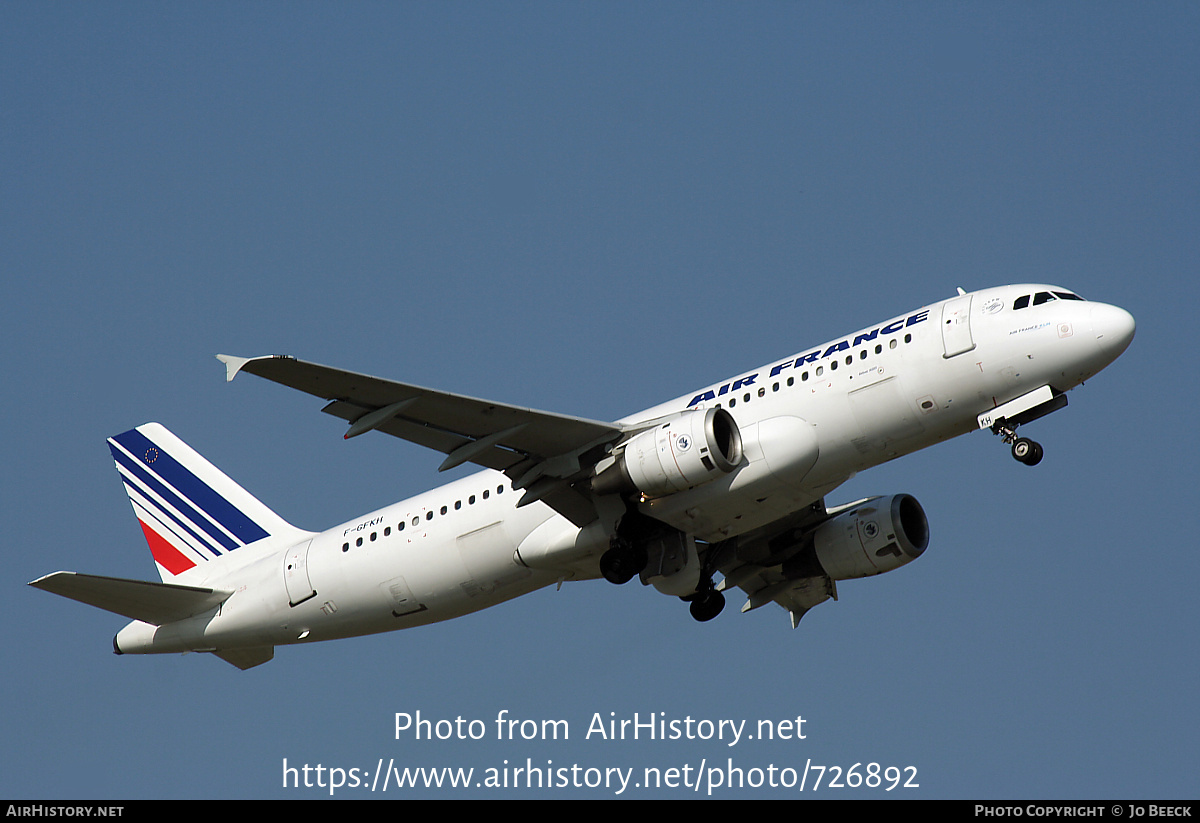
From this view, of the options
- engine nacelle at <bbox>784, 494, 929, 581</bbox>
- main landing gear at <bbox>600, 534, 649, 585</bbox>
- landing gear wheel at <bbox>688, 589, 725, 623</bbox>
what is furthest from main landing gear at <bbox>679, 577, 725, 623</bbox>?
main landing gear at <bbox>600, 534, 649, 585</bbox>

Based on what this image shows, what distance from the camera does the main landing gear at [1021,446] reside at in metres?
29.1

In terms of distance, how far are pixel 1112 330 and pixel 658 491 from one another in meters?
9.57

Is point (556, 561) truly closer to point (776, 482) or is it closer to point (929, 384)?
point (776, 482)

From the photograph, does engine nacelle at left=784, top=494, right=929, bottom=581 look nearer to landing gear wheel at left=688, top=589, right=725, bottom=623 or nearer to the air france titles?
landing gear wheel at left=688, top=589, right=725, bottom=623

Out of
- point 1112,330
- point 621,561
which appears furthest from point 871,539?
point 1112,330

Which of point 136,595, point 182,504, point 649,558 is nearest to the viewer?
point 649,558

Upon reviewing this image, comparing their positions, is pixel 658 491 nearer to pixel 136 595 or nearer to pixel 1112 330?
pixel 1112 330

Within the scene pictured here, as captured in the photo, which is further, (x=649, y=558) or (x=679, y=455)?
(x=649, y=558)

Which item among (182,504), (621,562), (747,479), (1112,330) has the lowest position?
(621,562)

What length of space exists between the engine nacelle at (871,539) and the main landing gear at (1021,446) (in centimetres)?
544

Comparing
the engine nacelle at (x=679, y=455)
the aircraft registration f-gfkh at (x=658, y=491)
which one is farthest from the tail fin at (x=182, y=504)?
the engine nacelle at (x=679, y=455)

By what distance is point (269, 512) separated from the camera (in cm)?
3647

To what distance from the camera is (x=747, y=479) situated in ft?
96.5
